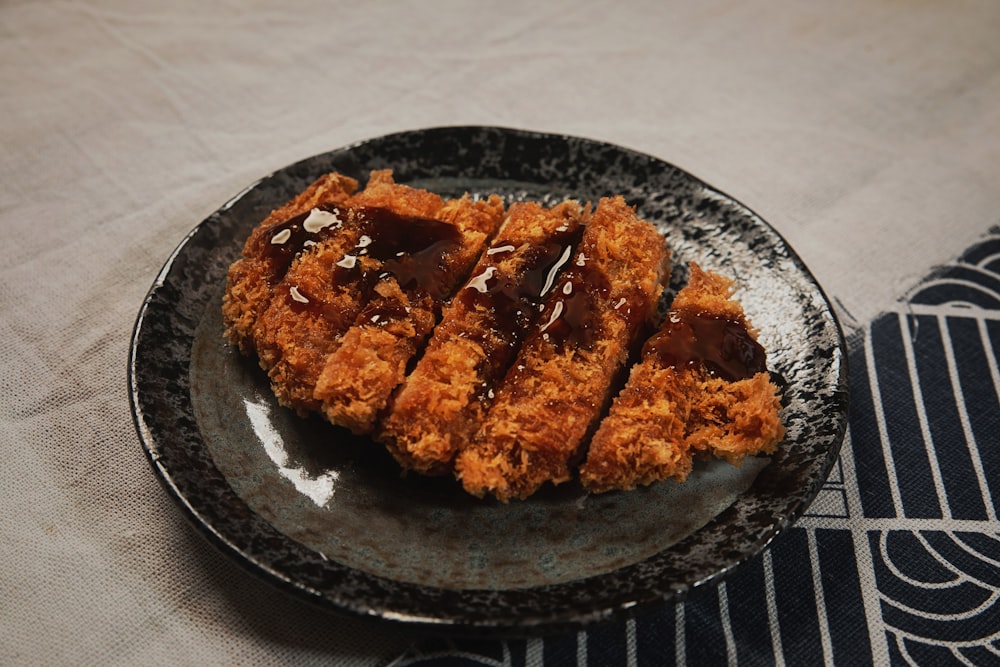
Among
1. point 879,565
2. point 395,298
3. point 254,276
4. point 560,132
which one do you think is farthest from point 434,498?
point 560,132

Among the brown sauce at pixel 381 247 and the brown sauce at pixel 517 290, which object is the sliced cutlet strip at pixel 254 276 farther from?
the brown sauce at pixel 517 290

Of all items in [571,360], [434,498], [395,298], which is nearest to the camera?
[434,498]

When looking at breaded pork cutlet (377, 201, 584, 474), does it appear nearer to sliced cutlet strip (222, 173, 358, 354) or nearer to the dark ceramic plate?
the dark ceramic plate

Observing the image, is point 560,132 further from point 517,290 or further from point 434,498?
point 434,498

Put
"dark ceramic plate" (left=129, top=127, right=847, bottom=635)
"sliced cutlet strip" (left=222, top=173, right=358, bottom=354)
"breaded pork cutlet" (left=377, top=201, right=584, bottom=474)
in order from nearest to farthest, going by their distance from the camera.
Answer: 1. "dark ceramic plate" (left=129, top=127, right=847, bottom=635)
2. "breaded pork cutlet" (left=377, top=201, right=584, bottom=474)
3. "sliced cutlet strip" (left=222, top=173, right=358, bottom=354)

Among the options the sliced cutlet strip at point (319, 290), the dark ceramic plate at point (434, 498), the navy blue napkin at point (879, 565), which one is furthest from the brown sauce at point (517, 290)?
the navy blue napkin at point (879, 565)

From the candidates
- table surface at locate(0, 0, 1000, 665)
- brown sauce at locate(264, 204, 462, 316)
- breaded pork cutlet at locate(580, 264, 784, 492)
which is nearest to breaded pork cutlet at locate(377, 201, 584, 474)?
brown sauce at locate(264, 204, 462, 316)

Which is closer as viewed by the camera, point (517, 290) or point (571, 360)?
point (571, 360)
